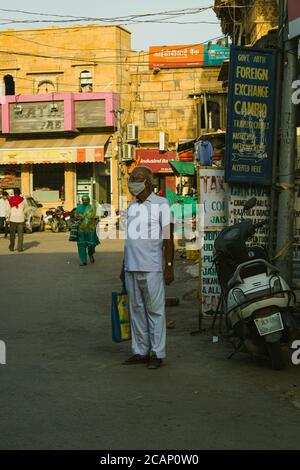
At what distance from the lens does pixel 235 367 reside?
6.56 metres

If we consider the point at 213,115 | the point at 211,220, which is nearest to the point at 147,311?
the point at 211,220

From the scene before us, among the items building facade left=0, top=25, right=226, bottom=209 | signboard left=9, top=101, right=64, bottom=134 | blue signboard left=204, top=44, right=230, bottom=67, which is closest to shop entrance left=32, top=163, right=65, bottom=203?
building facade left=0, top=25, right=226, bottom=209

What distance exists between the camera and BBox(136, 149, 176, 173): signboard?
38.6 meters

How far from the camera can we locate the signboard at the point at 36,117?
37688mm

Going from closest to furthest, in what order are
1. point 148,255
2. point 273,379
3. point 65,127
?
1. point 273,379
2. point 148,255
3. point 65,127

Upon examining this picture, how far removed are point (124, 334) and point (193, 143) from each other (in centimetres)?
1426

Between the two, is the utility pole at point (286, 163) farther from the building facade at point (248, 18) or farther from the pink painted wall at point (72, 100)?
the pink painted wall at point (72, 100)

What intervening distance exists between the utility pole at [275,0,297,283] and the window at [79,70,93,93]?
31520mm

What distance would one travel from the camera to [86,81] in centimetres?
3872

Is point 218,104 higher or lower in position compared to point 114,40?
lower

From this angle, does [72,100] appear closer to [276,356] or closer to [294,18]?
[294,18]

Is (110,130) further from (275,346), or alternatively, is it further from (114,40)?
(275,346)

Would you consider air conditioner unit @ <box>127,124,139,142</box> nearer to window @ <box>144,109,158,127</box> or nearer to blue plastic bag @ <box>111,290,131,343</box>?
window @ <box>144,109,158,127</box>

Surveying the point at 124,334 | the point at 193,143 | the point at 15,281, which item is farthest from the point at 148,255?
the point at 193,143
